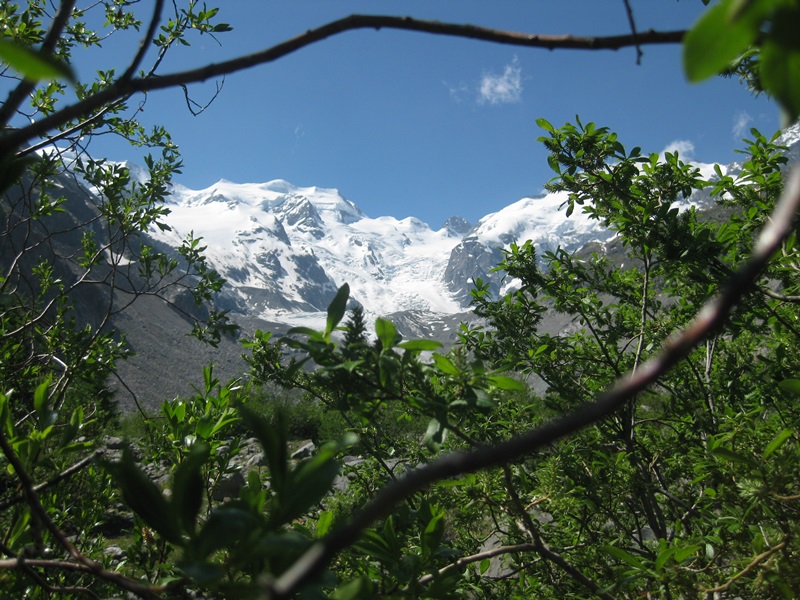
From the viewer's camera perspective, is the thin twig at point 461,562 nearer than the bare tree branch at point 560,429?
No

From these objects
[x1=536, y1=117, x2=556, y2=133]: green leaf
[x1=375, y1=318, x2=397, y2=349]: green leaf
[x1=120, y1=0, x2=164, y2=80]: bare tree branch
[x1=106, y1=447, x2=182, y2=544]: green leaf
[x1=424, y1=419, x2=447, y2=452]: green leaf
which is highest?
[x1=536, y1=117, x2=556, y2=133]: green leaf

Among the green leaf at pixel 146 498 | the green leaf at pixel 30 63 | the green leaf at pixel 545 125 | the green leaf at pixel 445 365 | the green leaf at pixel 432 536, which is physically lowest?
the green leaf at pixel 146 498

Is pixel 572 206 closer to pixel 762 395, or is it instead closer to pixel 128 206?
pixel 762 395

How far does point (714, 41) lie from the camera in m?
0.43

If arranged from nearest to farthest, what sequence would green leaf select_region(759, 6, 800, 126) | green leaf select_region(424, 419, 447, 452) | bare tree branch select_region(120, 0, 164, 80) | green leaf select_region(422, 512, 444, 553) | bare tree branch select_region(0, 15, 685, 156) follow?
green leaf select_region(759, 6, 800, 126)
bare tree branch select_region(0, 15, 685, 156)
bare tree branch select_region(120, 0, 164, 80)
green leaf select_region(424, 419, 447, 452)
green leaf select_region(422, 512, 444, 553)

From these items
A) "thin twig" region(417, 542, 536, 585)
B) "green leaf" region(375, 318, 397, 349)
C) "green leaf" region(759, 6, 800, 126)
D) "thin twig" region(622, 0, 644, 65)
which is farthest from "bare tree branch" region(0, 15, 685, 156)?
"thin twig" region(417, 542, 536, 585)

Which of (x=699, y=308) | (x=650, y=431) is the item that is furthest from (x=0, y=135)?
(x=650, y=431)

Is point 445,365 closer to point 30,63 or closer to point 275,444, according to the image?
point 275,444

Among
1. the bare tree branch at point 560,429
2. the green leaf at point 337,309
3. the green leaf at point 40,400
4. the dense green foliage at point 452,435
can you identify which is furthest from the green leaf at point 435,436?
the green leaf at point 40,400

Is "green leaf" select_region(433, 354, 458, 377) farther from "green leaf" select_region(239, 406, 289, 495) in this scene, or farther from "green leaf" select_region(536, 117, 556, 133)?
"green leaf" select_region(536, 117, 556, 133)

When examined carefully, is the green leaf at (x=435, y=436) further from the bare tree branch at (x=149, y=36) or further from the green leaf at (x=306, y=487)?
the bare tree branch at (x=149, y=36)

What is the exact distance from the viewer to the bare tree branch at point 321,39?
720 millimetres

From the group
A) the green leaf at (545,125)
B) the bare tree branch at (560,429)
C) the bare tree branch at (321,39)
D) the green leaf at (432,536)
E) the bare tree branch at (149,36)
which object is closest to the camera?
the bare tree branch at (560,429)

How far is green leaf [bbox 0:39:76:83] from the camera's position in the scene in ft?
1.31
